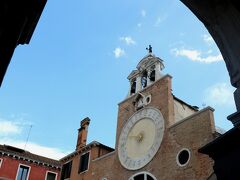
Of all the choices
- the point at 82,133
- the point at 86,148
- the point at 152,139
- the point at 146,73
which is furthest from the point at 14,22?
the point at 82,133

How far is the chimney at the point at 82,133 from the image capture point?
73.9 ft

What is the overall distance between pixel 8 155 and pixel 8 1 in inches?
843

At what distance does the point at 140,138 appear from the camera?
16.7 meters

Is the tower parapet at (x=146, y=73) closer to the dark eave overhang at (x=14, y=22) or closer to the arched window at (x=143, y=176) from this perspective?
the arched window at (x=143, y=176)

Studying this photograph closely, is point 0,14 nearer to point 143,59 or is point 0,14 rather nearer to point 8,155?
point 143,59

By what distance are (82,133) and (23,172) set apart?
4.84 meters

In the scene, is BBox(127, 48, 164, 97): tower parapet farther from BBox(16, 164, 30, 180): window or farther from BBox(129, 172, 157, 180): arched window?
BBox(16, 164, 30, 180): window

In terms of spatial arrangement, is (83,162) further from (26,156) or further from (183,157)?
(183,157)

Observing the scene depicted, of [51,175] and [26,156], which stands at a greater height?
[26,156]

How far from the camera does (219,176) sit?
344 cm

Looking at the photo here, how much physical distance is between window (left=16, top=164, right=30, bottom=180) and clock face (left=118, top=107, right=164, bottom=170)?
8.50 m

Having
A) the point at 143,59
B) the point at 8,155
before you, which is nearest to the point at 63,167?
the point at 8,155

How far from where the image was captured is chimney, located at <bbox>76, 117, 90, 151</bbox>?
73.9ft

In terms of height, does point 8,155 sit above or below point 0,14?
above
